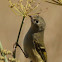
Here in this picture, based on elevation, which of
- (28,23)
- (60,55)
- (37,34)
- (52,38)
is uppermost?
(37,34)

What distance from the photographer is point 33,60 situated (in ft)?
11.9

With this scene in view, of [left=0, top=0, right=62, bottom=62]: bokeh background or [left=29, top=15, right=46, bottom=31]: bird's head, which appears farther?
[left=0, top=0, right=62, bottom=62]: bokeh background

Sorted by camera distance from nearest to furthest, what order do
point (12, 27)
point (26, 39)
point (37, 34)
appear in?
point (26, 39), point (37, 34), point (12, 27)

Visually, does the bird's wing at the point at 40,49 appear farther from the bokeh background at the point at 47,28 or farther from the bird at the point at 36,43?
the bokeh background at the point at 47,28

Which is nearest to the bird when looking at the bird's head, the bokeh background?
the bird's head

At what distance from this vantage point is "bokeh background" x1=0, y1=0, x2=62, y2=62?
6359mm

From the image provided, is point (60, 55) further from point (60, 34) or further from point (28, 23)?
point (28, 23)

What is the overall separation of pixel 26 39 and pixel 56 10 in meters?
3.09

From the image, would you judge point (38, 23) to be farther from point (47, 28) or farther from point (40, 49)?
point (47, 28)

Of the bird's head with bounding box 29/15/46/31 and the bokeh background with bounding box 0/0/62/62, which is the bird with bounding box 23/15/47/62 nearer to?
the bird's head with bounding box 29/15/46/31

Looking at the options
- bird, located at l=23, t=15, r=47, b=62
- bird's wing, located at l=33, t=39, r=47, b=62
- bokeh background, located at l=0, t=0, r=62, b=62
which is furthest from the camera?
bokeh background, located at l=0, t=0, r=62, b=62

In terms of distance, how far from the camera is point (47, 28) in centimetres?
659

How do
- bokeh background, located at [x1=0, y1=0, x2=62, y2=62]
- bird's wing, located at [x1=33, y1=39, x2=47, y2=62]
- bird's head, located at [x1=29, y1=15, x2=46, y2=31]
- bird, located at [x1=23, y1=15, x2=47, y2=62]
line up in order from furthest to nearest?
bokeh background, located at [x1=0, y1=0, x2=62, y2=62] < bird's wing, located at [x1=33, y1=39, x2=47, y2=62] < bird, located at [x1=23, y1=15, x2=47, y2=62] < bird's head, located at [x1=29, y1=15, x2=46, y2=31]

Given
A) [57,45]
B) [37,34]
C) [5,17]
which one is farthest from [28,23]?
[37,34]
